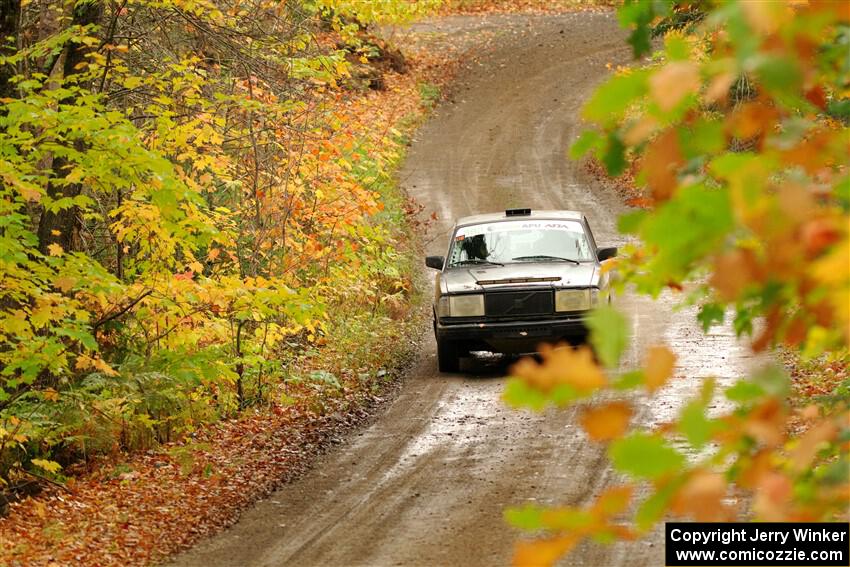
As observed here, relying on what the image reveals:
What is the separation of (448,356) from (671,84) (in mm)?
11440

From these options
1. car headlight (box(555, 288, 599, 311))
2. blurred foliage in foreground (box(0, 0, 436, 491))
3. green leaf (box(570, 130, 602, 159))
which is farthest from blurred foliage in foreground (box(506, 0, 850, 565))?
car headlight (box(555, 288, 599, 311))

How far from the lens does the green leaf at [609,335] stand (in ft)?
5.63

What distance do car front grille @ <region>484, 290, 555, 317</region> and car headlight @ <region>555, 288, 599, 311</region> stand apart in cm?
8

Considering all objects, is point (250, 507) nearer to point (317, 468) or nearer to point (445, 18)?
point (317, 468)

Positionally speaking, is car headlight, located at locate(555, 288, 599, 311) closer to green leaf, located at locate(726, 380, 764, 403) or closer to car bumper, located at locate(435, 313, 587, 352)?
car bumper, located at locate(435, 313, 587, 352)

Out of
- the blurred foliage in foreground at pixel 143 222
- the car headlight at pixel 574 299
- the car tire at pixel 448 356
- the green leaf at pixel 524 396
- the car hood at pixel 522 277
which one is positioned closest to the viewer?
the green leaf at pixel 524 396

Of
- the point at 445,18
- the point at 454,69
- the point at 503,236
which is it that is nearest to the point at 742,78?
the point at 503,236

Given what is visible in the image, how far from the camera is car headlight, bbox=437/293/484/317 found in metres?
12.4

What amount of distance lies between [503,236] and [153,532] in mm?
6678

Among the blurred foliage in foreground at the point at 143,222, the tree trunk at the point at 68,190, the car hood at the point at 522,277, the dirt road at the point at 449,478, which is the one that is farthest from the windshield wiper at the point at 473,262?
the tree trunk at the point at 68,190

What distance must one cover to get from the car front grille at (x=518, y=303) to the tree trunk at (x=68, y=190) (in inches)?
185

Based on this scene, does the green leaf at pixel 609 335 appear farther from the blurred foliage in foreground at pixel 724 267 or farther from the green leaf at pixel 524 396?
the green leaf at pixel 524 396

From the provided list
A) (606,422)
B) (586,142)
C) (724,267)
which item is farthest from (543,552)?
(586,142)

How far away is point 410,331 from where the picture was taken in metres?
16.1
